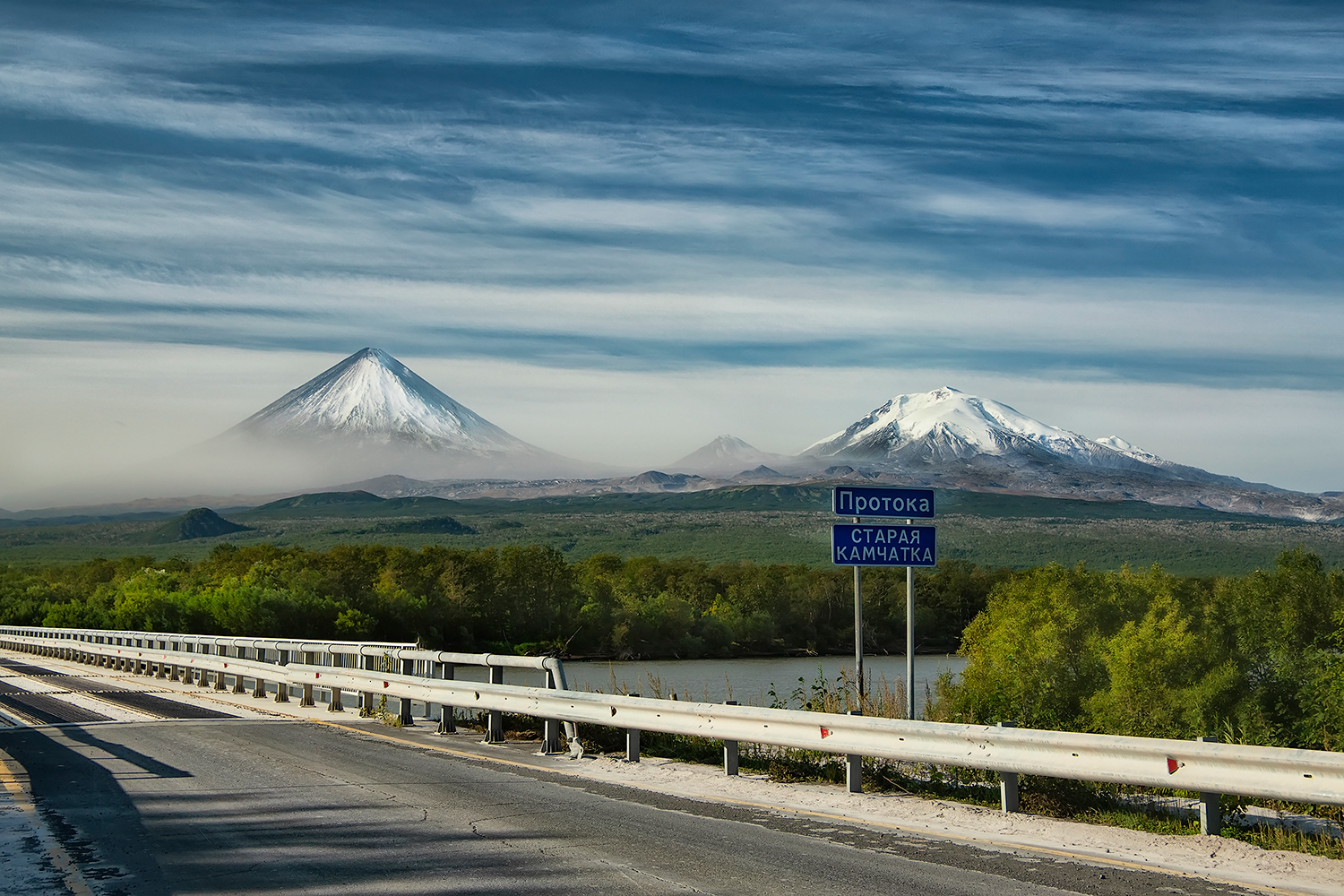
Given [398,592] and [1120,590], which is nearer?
[1120,590]

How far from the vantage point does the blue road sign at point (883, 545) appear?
1560 centimetres

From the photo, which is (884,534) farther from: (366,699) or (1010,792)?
(366,699)

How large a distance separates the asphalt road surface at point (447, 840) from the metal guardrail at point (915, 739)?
102 cm

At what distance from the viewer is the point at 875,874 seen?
8.12 m

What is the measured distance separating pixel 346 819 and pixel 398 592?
108 m

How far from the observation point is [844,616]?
412 feet

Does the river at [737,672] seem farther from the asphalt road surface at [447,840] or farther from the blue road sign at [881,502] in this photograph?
the asphalt road surface at [447,840]

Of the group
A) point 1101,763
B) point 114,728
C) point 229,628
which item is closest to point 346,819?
point 1101,763

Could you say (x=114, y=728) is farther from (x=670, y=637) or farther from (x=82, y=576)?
(x=82, y=576)

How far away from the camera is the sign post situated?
15.6 metres

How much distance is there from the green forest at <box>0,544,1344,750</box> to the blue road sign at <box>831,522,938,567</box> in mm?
2076

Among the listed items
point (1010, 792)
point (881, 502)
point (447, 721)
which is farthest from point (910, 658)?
point (447, 721)

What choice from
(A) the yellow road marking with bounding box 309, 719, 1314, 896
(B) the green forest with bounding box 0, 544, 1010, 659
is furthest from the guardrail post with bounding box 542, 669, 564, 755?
(B) the green forest with bounding box 0, 544, 1010, 659

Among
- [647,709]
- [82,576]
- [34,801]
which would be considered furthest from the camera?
[82,576]
